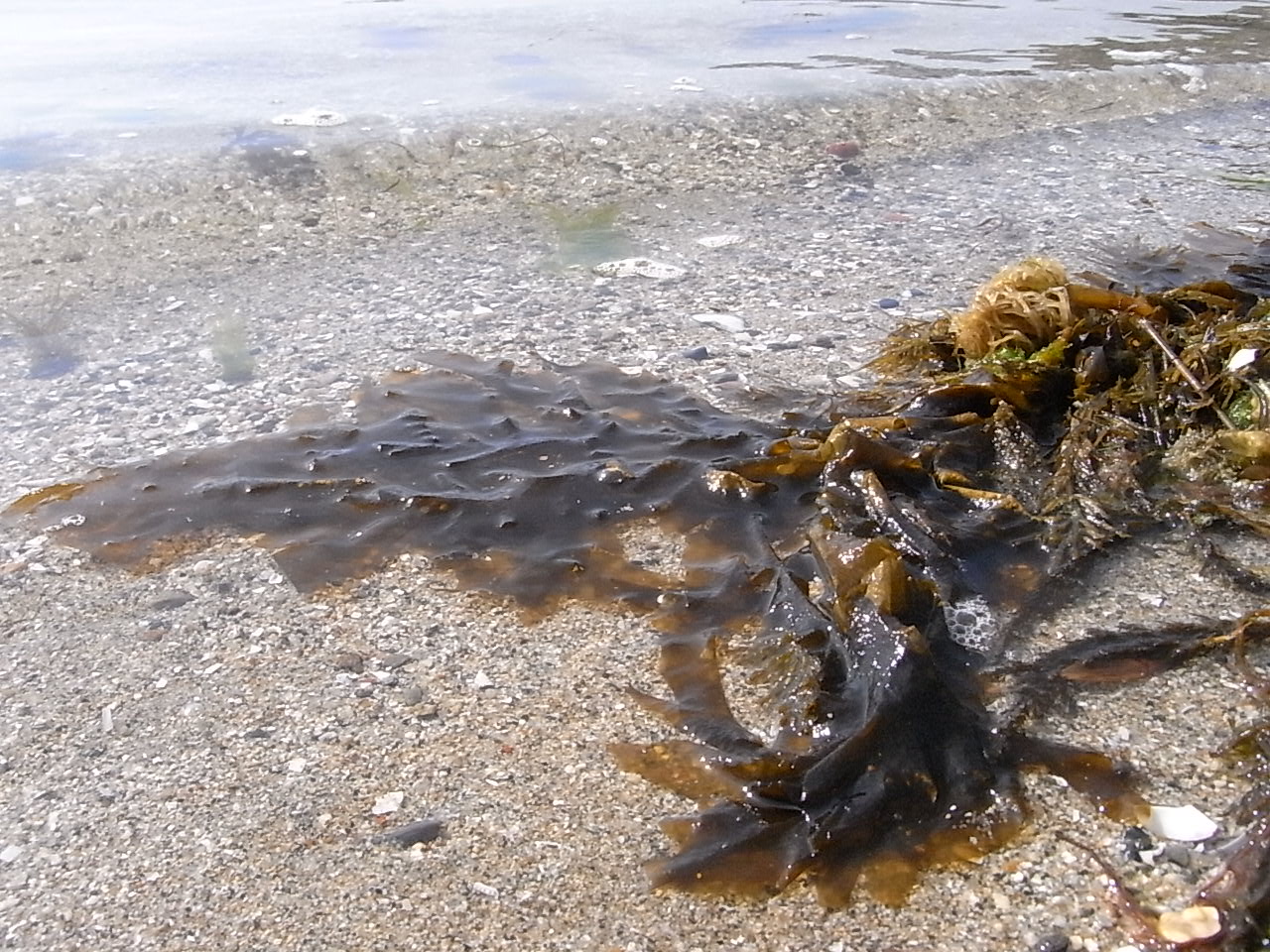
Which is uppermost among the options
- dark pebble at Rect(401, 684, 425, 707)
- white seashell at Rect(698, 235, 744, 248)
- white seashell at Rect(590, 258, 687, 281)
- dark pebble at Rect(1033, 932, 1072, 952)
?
white seashell at Rect(698, 235, 744, 248)

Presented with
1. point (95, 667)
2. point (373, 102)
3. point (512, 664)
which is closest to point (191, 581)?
point (95, 667)

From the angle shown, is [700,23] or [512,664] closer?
[512,664]

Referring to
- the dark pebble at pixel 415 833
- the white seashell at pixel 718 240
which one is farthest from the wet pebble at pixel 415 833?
the white seashell at pixel 718 240

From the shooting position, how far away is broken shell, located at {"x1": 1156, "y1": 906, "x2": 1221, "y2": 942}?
1.43 metres

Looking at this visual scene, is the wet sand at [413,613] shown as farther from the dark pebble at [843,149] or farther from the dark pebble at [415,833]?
the dark pebble at [843,149]

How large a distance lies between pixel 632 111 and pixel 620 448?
3.03m

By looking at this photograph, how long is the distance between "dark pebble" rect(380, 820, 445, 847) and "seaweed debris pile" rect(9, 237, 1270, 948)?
32 cm

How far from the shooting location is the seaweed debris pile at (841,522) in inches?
65.9

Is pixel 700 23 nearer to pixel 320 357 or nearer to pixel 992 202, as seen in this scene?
pixel 992 202

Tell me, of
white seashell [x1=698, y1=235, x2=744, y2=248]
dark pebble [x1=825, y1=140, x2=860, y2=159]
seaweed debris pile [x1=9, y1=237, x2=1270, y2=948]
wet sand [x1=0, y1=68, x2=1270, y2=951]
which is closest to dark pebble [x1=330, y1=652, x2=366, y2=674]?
wet sand [x1=0, y1=68, x2=1270, y2=951]

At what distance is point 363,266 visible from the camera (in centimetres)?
392

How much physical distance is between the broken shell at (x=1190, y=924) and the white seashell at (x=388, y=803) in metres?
1.09

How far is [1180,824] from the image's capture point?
1.62 m

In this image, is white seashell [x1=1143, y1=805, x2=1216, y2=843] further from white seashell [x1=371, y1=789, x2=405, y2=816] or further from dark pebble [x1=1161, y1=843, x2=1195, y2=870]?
white seashell [x1=371, y1=789, x2=405, y2=816]
